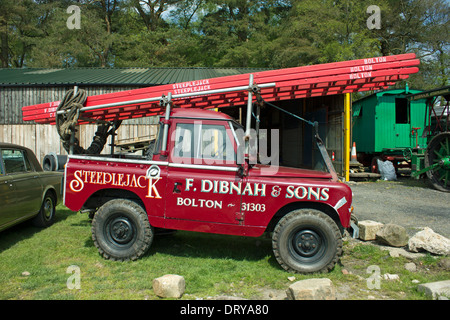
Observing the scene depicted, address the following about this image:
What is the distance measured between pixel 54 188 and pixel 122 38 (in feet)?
87.2

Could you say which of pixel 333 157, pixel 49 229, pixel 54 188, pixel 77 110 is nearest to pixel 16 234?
pixel 49 229

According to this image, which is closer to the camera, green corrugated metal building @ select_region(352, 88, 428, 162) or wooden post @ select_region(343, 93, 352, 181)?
wooden post @ select_region(343, 93, 352, 181)

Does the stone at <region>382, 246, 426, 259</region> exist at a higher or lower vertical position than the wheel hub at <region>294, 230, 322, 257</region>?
lower

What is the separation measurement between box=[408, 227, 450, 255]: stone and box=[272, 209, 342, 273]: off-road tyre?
5.26 ft

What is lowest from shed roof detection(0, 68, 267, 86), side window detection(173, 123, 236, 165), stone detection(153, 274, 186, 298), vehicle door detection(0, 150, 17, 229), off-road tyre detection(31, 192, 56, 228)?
stone detection(153, 274, 186, 298)

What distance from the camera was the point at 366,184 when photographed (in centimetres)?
1216

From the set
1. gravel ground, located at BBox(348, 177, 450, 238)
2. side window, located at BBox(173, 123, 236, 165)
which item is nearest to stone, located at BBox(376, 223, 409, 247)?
gravel ground, located at BBox(348, 177, 450, 238)

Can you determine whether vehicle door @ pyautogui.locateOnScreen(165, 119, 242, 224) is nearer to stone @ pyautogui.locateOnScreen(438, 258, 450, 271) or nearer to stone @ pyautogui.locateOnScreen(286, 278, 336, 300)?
stone @ pyautogui.locateOnScreen(286, 278, 336, 300)

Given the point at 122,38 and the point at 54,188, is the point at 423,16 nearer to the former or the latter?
the point at 122,38

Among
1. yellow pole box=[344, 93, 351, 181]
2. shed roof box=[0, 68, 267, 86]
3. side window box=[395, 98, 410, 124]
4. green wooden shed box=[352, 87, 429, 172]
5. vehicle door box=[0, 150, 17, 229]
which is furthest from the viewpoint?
side window box=[395, 98, 410, 124]

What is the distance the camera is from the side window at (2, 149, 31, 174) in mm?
5738

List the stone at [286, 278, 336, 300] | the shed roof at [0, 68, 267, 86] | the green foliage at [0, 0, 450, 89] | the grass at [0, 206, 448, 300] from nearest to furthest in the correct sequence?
the stone at [286, 278, 336, 300]
the grass at [0, 206, 448, 300]
the shed roof at [0, 68, 267, 86]
the green foliage at [0, 0, 450, 89]

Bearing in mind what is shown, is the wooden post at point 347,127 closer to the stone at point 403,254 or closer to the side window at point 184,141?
the stone at point 403,254
